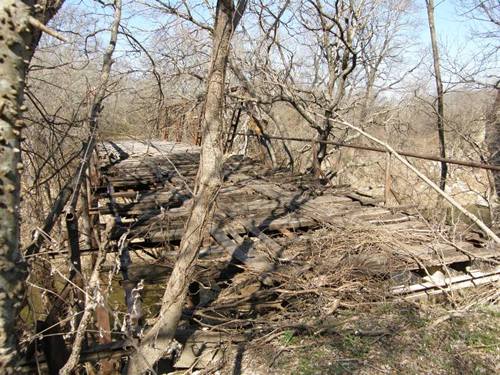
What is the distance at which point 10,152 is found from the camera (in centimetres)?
135

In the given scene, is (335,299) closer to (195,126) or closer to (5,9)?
(5,9)

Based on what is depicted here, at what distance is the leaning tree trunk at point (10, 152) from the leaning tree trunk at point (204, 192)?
1.45 metres

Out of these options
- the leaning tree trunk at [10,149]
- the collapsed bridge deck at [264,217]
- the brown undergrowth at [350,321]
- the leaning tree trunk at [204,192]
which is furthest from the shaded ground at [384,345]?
the leaning tree trunk at [10,149]

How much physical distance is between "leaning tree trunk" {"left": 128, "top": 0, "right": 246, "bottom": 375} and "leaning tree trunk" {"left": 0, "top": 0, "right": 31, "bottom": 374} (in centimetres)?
145

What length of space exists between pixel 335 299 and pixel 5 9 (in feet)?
9.88

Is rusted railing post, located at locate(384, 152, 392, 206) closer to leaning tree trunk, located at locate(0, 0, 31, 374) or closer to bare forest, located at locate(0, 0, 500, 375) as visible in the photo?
bare forest, located at locate(0, 0, 500, 375)

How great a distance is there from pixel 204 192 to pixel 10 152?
5.26ft

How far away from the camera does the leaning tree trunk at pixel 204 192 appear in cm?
281

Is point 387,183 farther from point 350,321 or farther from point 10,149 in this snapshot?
→ point 10,149

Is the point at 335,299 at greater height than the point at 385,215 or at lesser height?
lesser

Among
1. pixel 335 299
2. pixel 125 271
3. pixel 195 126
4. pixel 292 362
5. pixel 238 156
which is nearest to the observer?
pixel 292 362

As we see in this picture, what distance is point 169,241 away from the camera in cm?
465

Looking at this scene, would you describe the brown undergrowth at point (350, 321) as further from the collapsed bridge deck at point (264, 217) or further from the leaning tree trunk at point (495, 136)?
the leaning tree trunk at point (495, 136)

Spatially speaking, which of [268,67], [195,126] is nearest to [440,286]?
[268,67]
